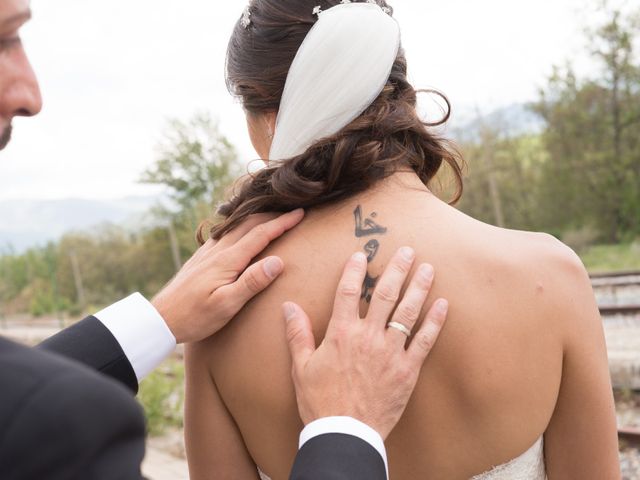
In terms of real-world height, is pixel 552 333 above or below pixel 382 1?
below

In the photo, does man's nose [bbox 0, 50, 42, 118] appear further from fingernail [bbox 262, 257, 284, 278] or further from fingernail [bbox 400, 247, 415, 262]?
fingernail [bbox 400, 247, 415, 262]

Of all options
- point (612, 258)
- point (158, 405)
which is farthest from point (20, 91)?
point (612, 258)

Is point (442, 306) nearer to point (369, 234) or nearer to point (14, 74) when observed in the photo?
point (369, 234)

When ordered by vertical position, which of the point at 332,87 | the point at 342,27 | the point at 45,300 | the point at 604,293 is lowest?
the point at 45,300

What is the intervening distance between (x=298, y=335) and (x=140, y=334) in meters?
0.63

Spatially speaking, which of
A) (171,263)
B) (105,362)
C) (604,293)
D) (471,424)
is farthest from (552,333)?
(171,263)

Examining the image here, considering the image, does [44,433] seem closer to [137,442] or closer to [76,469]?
[76,469]

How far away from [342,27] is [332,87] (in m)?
0.19

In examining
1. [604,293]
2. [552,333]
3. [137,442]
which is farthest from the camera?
[604,293]

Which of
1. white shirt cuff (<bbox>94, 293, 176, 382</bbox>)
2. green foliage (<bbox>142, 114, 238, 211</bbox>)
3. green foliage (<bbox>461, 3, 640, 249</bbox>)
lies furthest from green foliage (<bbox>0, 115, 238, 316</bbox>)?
white shirt cuff (<bbox>94, 293, 176, 382</bbox>)

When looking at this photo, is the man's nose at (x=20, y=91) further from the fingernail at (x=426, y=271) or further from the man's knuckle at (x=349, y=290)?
the fingernail at (x=426, y=271)

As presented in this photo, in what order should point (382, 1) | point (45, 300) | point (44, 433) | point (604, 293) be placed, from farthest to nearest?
1. point (45, 300)
2. point (604, 293)
3. point (382, 1)
4. point (44, 433)

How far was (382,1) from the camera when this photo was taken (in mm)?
2113

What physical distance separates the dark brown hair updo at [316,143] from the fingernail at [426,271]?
341 millimetres
